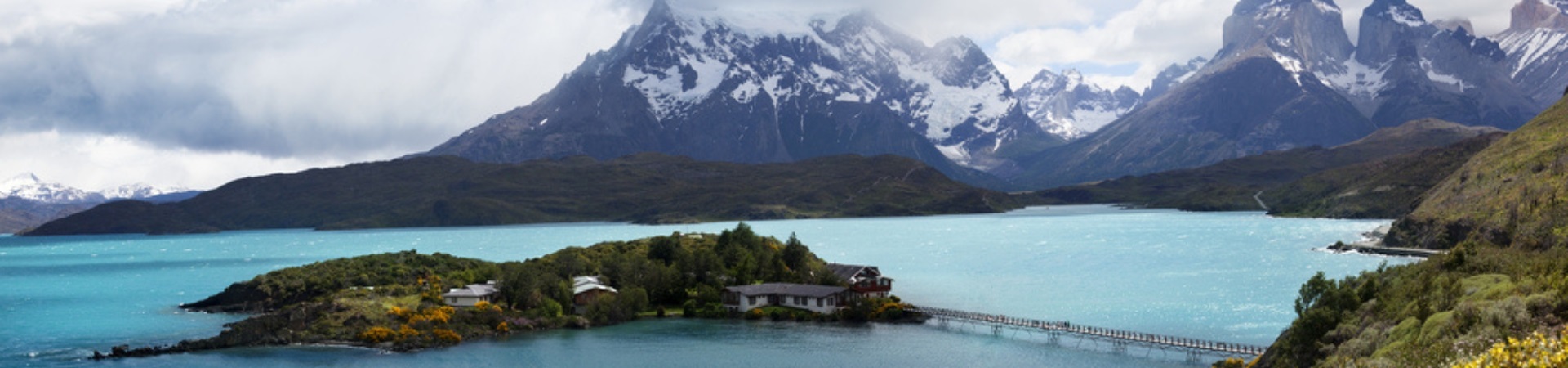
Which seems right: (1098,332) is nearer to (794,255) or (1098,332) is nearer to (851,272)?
(851,272)

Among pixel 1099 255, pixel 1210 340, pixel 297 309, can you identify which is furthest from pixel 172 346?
pixel 1099 255

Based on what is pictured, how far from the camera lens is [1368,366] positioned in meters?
39.3

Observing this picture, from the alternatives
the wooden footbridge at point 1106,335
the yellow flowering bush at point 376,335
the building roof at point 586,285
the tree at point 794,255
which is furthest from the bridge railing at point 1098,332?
the yellow flowering bush at point 376,335

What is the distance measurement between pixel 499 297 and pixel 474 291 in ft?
9.67

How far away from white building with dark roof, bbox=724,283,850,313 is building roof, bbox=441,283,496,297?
21.4 meters

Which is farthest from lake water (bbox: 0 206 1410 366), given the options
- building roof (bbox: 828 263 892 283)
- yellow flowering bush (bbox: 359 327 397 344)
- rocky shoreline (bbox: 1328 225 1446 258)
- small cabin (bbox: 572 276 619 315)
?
building roof (bbox: 828 263 892 283)

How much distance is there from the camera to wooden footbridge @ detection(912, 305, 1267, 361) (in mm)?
77750

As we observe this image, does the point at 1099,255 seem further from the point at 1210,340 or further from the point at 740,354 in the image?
the point at 740,354

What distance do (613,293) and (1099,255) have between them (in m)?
89.5

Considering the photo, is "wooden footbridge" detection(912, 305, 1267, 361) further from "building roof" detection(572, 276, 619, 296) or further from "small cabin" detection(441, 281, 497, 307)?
"small cabin" detection(441, 281, 497, 307)

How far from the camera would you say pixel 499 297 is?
104938mm

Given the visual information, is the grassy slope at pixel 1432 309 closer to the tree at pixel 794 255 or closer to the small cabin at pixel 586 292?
A: the small cabin at pixel 586 292

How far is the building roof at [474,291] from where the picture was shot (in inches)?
4006

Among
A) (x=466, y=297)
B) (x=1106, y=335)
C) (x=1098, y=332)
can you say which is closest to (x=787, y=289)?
(x=466, y=297)
